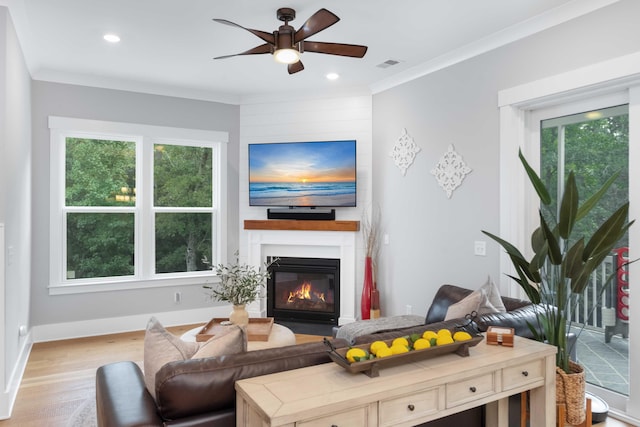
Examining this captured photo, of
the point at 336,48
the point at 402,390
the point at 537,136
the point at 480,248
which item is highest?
the point at 336,48

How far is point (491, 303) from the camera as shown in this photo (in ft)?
Answer: 9.78

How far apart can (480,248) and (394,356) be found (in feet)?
7.87

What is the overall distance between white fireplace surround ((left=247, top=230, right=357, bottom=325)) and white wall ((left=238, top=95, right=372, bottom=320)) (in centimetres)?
10

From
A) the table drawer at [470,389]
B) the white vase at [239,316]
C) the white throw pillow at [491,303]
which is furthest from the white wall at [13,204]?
the white throw pillow at [491,303]

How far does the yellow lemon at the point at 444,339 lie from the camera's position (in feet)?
6.24

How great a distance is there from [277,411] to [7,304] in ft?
8.96

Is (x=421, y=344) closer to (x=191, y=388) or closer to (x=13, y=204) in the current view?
(x=191, y=388)

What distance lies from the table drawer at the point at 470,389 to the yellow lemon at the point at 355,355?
39cm

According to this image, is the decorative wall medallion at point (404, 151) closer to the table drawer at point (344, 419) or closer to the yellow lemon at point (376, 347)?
the yellow lemon at point (376, 347)

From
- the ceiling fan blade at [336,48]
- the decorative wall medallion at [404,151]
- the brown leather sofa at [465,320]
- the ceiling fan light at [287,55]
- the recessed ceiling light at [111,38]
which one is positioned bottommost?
the brown leather sofa at [465,320]

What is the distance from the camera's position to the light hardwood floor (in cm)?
294

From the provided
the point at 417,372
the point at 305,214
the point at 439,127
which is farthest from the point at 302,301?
the point at 417,372

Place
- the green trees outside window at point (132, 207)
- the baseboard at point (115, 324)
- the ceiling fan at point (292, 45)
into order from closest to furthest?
the ceiling fan at point (292, 45)
the baseboard at point (115, 324)
the green trees outside window at point (132, 207)

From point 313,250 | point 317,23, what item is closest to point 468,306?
point 317,23
